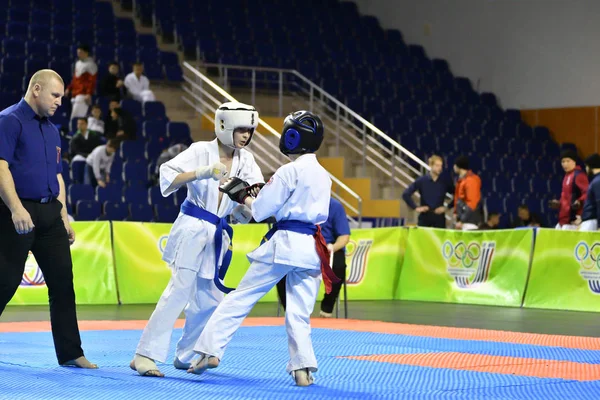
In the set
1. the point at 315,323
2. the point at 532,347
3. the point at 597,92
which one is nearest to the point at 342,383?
the point at 532,347

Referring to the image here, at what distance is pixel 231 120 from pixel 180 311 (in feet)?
4.19

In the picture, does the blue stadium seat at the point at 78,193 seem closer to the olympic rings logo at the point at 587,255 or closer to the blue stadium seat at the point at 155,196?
the blue stadium seat at the point at 155,196

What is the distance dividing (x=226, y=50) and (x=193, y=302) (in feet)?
51.6

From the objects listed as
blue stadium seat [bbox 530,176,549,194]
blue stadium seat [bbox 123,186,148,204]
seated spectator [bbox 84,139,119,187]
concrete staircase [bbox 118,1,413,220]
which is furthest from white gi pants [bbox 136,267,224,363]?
blue stadium seat [bbox 530,176,549,194]

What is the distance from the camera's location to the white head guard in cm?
650

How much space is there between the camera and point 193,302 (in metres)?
6.60

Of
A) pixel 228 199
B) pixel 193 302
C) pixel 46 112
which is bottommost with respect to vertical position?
pixel 193 302

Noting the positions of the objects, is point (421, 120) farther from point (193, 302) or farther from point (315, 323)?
point (193, 302)

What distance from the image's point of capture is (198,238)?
6.44m

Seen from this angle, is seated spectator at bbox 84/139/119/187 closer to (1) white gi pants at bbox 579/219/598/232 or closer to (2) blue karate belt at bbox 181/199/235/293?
(1) white gi pants at bbox 579/219/598/232

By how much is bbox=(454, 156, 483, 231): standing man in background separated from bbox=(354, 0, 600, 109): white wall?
318 inches

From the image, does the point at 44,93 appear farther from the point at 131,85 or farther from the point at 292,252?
the point at 131,85

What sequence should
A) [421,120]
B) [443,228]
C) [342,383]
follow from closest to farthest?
[342,383] < [443,228] < [421,120]

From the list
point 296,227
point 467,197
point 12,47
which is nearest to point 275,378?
point 296,227
